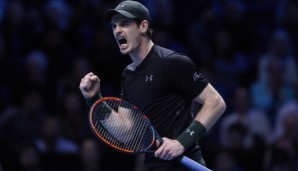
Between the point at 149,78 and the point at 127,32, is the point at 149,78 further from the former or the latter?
the point at 127,32

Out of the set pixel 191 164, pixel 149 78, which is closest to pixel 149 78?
pixel 149 78

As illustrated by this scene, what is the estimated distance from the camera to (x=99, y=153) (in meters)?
9.43

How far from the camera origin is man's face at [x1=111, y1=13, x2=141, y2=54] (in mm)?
5621

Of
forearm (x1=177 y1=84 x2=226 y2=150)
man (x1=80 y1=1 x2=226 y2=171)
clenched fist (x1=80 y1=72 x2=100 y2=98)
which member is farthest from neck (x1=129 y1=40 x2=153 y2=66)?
forearm (x1=177 y1=84 x2=226 y2=150)

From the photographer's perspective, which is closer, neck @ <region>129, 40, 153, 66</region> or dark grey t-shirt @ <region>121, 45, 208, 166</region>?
dark grey t-shirt @ <region>121, 45, 208, 166</region>

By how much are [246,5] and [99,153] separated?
4913 millimetres

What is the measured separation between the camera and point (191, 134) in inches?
215

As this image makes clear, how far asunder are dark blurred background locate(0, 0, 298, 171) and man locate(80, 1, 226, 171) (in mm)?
3565

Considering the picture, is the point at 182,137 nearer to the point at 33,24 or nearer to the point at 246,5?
the point at 33,24

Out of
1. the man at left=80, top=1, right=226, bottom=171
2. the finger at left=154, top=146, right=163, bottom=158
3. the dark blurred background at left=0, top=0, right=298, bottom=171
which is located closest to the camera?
the finger at left=154, top=146, right=163, bottom=158

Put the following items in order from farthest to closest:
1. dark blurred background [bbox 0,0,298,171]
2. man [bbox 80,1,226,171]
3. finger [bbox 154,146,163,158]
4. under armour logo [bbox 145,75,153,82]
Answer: dark blurred background [bbox 0,0,298,171], under armour logo [bbox 145,75,153,82], man [bbox 80,1,226,171], finger [bbox 154,146,163,158]

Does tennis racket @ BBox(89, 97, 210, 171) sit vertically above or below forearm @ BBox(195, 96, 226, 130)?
below

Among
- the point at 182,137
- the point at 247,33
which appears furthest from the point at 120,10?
the point at 247,33

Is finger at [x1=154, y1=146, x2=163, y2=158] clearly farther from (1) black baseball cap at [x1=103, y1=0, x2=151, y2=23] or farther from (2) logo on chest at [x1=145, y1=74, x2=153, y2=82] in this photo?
(1) black baseball cap at [x1=103, y1=0, x2=151, y2=23]
